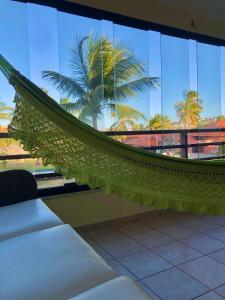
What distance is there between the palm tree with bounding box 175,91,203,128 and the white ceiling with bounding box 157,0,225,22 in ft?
3.13

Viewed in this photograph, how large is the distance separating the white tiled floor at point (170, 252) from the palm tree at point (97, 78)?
1.15 metres

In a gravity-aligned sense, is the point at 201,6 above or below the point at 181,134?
above

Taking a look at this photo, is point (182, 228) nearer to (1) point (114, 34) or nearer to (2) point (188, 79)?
(2) point (188, 79)

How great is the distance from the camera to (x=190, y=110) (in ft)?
10.9

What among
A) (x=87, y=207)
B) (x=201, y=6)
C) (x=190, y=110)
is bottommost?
(x=87, y=207)

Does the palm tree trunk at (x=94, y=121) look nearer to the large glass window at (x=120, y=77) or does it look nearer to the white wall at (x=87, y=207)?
the large glass window at (x=120, y=77)

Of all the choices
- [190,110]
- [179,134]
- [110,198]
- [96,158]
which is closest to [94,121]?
[110,198]

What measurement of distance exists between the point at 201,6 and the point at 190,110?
1.19 m

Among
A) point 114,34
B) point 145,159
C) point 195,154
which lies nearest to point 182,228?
point 195,154

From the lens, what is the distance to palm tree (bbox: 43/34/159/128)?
253cm

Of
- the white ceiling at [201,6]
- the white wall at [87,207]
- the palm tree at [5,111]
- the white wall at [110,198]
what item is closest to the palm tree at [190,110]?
the white wall at [110,198]

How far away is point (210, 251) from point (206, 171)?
4.83 ft

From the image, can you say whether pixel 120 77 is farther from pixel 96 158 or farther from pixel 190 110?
pixel 96 158

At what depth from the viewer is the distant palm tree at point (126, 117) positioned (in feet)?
9.16
